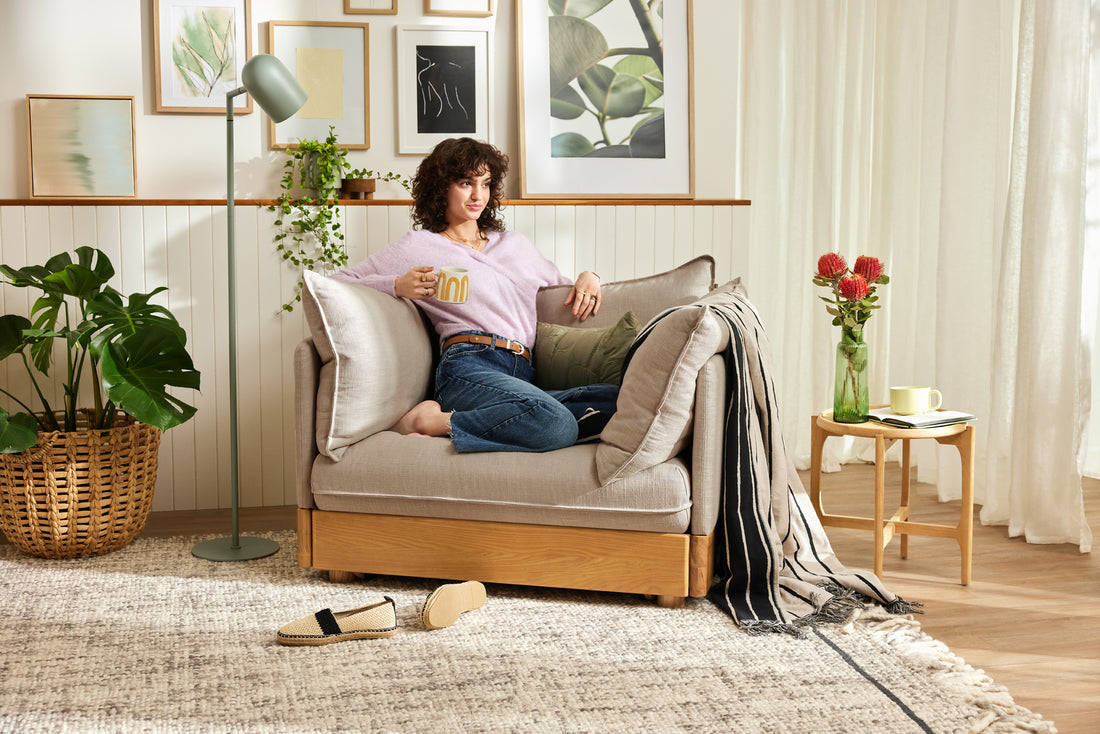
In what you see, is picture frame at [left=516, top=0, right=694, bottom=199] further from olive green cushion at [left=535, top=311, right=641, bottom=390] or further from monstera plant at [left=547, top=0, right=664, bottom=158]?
olive green cushion at [left=535, top=311, right=641, bottom=390]

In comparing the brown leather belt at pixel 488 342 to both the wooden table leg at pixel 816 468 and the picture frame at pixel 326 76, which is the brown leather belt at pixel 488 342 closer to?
the wooden table leg at pixel 816 468

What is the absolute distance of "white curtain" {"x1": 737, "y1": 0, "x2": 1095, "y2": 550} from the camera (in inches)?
115

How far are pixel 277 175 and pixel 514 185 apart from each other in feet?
2.74

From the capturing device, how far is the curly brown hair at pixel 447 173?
2.94 m

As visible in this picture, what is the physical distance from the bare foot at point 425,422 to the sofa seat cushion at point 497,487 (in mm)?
114

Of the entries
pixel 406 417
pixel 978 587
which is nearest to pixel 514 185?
pixel 406 417

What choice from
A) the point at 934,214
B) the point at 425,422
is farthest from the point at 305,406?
the point at 934,214

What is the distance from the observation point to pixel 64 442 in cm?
263

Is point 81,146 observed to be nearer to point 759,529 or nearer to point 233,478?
point 233,478

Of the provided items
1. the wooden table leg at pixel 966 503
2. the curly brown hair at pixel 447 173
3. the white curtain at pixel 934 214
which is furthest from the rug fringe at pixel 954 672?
the curly brown hair at pixel 447 173

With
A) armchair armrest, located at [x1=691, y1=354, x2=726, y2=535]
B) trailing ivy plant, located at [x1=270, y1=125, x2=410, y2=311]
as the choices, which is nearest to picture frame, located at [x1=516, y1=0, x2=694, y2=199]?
trailing ivy plant, located at [x1=270, y1=125, x2=410, y2=311]

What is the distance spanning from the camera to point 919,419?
2.54 metres

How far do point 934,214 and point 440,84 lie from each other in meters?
1.88

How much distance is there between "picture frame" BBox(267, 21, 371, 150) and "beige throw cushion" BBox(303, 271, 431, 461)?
3.34 ft
